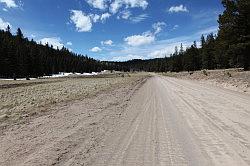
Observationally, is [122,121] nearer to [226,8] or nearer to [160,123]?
[160,123]

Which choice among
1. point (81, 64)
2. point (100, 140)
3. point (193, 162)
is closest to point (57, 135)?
point (100, 140)

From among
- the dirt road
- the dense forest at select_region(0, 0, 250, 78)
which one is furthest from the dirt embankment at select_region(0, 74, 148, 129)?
the dense forest at select_region(0, 0, 250, 78)

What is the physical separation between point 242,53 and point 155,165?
40034 millimetres

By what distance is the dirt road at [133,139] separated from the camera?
716 centimetres

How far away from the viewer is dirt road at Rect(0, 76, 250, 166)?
7160 mm

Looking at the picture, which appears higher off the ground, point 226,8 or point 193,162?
point 226,8

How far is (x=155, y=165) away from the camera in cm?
668

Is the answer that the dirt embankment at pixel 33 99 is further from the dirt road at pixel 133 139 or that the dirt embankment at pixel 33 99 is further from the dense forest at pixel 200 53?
the dense forest at pixel 200 53

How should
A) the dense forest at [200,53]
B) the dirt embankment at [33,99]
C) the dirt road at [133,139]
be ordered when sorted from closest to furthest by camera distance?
the dirt road at [133,139]
the dirt embankment at [33,99]
the dense forest at [200,53]

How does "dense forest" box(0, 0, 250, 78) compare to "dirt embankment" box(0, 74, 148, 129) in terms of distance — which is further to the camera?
"dense forest" box(0, 0, 250, 78)

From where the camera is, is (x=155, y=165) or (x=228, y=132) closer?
(x=155, y=165)

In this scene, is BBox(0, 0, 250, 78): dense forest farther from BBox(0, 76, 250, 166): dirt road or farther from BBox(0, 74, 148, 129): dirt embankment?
BBox(0, 76, 250, 166): dirt road

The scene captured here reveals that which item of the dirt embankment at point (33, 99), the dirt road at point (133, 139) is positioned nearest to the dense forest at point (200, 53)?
the dirt embankment at point (33, 99)

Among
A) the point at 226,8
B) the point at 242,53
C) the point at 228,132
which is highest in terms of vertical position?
the point at 226,8
